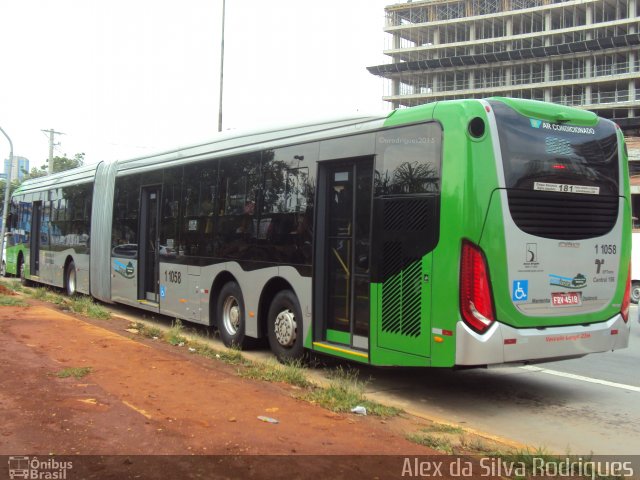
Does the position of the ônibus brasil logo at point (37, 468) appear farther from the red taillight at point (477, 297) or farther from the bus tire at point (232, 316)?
the bus tire at point (232, 316)

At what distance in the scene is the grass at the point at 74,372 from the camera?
6.85 m

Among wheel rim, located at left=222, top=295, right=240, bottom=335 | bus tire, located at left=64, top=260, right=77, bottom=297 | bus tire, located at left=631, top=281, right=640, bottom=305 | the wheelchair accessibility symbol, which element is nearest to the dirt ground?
wheel rim, located at left=222, top=295, right=240, bottom=335

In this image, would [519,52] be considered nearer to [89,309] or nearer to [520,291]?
[89,309]

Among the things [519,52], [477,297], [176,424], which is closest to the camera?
[176,424]

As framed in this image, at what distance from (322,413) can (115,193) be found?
9377 mm

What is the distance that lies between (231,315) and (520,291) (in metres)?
5.03

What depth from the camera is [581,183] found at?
264 inches

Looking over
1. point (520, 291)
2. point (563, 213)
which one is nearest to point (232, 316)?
point (520, 291)

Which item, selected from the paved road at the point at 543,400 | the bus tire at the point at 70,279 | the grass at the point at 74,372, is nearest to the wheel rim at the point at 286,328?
the paved road at the point at 543,400

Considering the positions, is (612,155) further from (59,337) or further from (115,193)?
(115,193)

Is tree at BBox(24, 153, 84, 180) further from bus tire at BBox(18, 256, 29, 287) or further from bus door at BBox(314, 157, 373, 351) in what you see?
bus door at BBox(314, 157, 373, 351)

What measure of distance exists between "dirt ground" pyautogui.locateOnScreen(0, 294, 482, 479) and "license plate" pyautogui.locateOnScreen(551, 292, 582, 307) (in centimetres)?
206

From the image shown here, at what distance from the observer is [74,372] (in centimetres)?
696

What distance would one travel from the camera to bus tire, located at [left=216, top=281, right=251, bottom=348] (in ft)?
30.5
